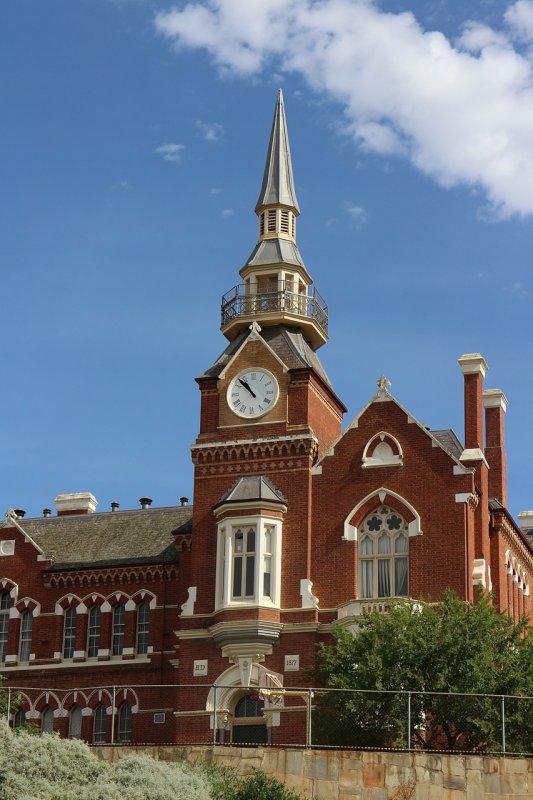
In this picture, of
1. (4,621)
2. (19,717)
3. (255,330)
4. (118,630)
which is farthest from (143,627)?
(255,330)

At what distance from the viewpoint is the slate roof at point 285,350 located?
56.6m

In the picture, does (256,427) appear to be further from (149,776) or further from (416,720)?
(149,776)

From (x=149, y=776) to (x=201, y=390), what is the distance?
75.8 ft

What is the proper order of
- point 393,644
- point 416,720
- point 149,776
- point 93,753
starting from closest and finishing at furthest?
1. point 149,776
2. point 93,753
3. point 416,720
4. point 393,644

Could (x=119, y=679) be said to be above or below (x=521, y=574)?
below

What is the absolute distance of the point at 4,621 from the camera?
62438 millimetres

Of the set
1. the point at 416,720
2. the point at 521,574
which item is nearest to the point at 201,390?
the point at 521,574

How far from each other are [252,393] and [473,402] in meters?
7.92

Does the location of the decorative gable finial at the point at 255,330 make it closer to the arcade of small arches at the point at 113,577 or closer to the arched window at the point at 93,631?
the arcade of small arches at the point at 113,577

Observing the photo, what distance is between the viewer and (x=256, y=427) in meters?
55.5

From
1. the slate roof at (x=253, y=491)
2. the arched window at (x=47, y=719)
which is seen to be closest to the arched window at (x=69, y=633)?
the arched window at (x=47, y=719)

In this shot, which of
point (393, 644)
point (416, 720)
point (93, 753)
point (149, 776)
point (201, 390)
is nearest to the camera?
point (149, 776)

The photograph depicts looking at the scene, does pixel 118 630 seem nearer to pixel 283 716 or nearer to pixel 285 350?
pixel 283 716

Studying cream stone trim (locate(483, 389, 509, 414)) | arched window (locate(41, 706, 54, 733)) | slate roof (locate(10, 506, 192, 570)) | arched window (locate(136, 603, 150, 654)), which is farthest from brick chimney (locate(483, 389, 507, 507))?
arched window (locate(41, 706, 54, 733))
